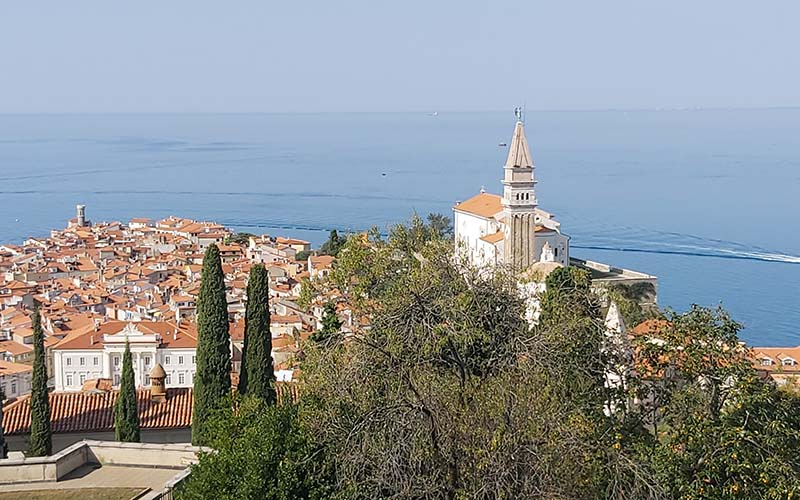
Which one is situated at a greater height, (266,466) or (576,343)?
(576,343)

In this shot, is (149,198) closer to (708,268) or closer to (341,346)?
(708,268)

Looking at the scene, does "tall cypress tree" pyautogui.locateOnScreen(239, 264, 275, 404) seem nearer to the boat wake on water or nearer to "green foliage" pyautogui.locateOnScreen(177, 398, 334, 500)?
"green foliage" pyautogui.locateOnScreen(177, 398, 334, 500)

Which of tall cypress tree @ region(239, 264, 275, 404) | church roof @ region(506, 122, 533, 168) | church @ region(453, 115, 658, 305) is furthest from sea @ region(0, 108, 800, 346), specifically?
tall cypress tree @ region(239, 264, 275, 404)

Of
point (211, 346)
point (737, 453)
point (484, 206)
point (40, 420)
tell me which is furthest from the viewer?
point (484, 206)

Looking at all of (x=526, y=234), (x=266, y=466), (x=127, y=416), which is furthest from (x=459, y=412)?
(x=526, y=234)

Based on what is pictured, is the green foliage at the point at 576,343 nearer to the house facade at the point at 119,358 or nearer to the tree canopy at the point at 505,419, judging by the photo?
Answer: the tree canopy at the point at 505,419

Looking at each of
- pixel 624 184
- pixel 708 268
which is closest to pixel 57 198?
pixel 624 184

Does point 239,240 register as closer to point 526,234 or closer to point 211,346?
point 526,234
